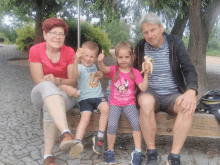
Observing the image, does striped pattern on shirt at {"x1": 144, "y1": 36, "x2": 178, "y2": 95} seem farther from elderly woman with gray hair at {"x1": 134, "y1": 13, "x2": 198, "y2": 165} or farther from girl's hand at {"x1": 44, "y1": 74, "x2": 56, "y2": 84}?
girl's hand at {"x1": 44, "y1": 74, "x2": 56, "y2": 84}

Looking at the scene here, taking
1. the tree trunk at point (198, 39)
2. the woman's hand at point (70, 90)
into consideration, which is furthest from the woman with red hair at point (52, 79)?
the tree trunk at point (198, 39)

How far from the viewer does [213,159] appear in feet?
10.3

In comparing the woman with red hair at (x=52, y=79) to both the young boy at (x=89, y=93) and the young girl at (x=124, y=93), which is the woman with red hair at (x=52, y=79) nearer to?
the young boy at (x=89, y=93)

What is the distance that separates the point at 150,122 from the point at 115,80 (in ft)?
2.08

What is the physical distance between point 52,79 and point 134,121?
3.25ft

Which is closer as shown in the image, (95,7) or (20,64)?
(95,7)

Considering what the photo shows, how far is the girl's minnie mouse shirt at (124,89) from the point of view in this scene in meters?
3.05

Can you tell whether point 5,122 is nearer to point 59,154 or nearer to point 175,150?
point 59,154

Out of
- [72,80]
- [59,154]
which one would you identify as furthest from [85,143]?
[72,80]

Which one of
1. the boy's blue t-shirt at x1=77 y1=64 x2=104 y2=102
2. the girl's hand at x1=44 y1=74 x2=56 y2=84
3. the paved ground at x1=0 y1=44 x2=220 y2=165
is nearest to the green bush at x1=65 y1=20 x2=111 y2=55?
the paved ground at x1=0 y1=44 x2=220 y2=165

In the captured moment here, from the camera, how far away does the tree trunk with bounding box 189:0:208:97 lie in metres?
5.96

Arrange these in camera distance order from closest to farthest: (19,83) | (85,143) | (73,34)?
(85,143)
(19,83)
(73,34)

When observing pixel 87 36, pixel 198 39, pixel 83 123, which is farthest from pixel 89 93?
pixel 87 36

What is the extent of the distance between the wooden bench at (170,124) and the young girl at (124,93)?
0.48 ft
